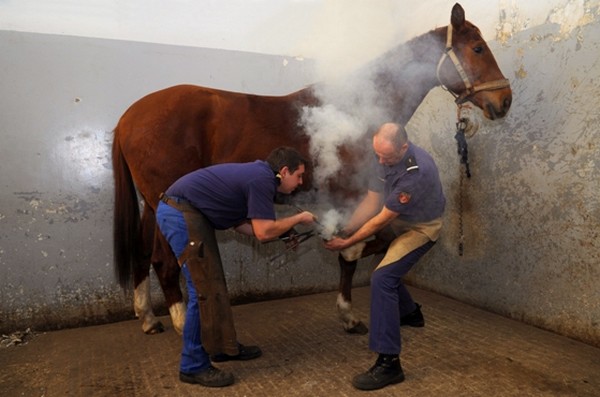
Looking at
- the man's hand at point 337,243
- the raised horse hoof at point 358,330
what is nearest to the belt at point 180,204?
the man's hand at point 337,243

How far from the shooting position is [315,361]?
2580 millimetres

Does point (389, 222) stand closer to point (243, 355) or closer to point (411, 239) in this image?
point (411, 239)

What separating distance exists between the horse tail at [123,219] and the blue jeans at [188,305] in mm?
942

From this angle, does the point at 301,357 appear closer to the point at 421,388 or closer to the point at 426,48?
the point at 421,388

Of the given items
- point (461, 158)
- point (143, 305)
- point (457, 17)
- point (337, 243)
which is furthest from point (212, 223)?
point (461, 158)

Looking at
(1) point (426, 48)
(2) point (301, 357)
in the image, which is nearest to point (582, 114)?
(1) point (426, 48)

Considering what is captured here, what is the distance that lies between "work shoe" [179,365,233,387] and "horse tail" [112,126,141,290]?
109 centimetres

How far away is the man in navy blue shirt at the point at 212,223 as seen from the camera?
2.15 metres

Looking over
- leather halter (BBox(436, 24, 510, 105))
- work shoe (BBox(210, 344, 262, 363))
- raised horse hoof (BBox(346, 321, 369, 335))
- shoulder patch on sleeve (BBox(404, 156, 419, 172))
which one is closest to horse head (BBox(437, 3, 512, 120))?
leather halter (BBox(436, 24, 510, 105))

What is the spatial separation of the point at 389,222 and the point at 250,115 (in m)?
1.24

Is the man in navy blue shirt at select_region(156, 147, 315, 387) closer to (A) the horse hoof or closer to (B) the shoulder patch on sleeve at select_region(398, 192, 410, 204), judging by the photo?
(B) the shoulder patch on sleeve at select_region(398, 192, 410, 204)

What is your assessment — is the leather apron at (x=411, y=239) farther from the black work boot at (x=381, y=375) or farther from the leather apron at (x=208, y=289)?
the leather apron at (x=208, y=289)

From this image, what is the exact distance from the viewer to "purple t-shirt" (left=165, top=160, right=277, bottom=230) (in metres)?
2.14

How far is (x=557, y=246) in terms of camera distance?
285 centimetres
